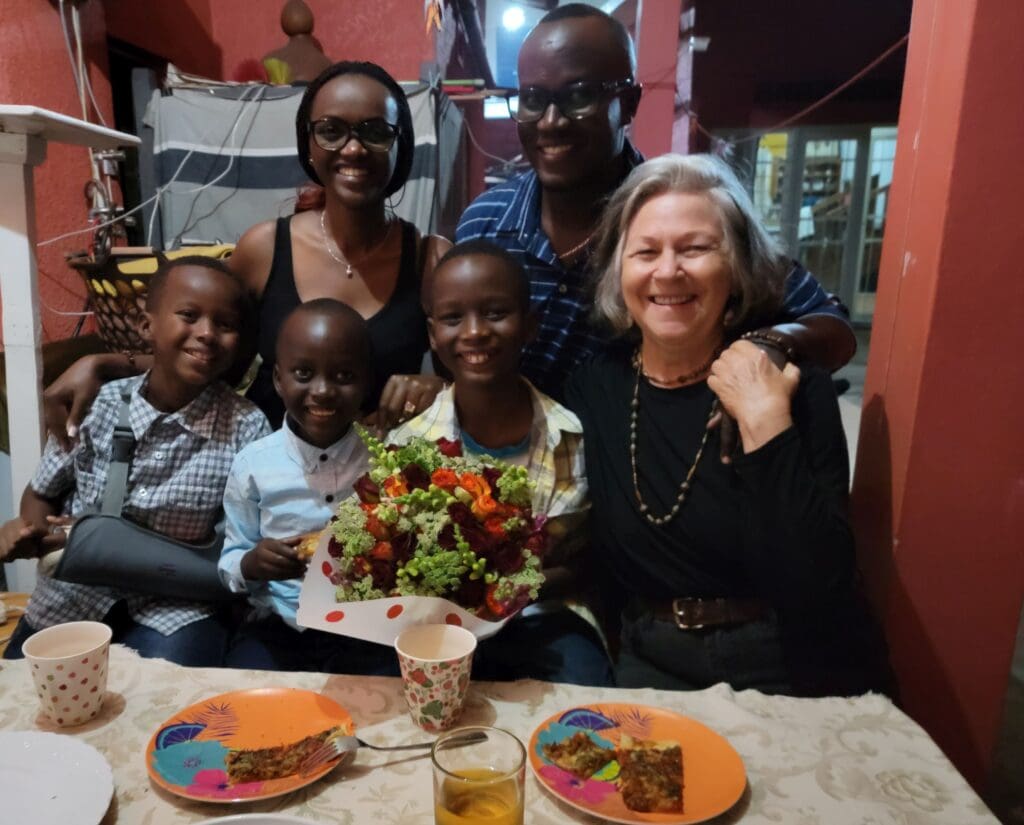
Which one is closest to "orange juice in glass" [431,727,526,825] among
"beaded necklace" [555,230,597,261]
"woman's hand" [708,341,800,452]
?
"woman's hand" [708,341,800,452]

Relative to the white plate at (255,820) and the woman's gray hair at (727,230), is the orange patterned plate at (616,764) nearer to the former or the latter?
the white plate at (255,820)

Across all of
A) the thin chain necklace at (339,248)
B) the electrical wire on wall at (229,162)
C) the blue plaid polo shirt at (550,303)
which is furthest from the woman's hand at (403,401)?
the electrical wire on wall at (229,162)

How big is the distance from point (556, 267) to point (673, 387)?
0.54 m

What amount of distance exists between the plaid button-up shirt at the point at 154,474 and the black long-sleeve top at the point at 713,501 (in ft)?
2.86

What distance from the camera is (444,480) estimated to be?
114 cm

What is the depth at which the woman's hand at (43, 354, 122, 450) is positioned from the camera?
72.2 inches

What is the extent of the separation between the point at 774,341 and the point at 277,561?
→ 3.63 feet

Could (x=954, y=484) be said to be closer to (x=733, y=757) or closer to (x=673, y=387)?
(x=673, y=387)

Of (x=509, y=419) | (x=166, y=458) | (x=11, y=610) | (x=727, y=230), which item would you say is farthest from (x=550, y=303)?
(x=11, y=610)

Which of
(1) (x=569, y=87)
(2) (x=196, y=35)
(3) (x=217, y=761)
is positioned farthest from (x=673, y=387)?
(2) (x=196, y=35)

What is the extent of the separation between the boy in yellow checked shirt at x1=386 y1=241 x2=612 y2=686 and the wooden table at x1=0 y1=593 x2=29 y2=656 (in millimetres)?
1383

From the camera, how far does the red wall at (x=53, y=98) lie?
2.99 metres

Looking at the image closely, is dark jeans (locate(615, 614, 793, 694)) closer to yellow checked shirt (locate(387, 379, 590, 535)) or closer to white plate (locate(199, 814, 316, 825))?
yellow checked shirt (locate(387, 379, 590, 535))

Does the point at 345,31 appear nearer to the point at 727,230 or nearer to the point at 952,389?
the point at 727,230
